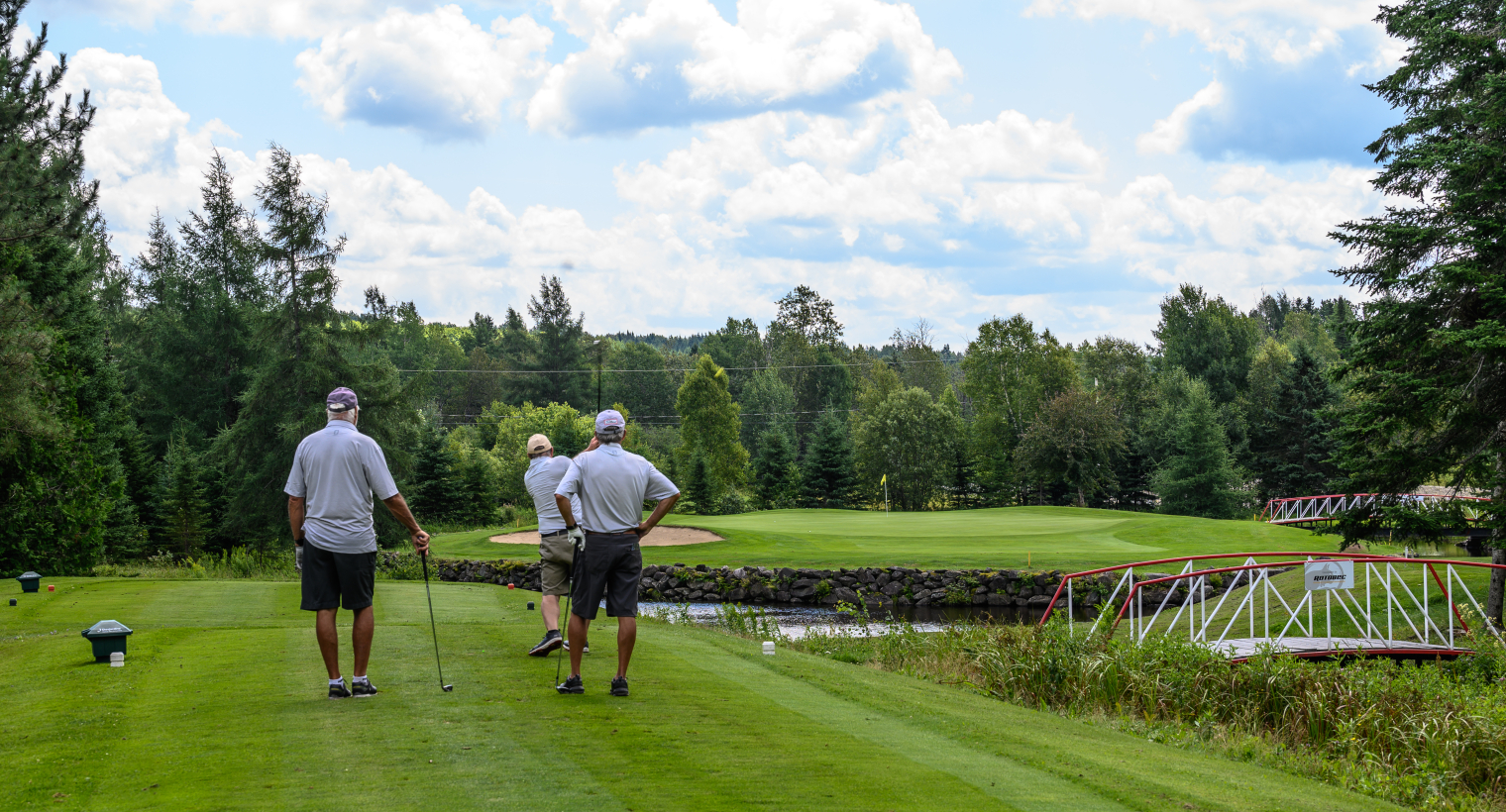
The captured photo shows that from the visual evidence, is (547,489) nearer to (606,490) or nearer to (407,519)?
(606,490)

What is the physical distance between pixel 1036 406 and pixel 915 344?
39004mm

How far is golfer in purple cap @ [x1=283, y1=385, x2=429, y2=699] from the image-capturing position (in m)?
6.83

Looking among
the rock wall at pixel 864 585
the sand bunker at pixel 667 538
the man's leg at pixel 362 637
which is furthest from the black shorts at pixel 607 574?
the sand bunker at pixel 667 538

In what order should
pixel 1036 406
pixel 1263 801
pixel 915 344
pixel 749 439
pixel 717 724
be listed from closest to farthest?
pixel 1263 801, pixel 717 724, pixel 1036 406, pixel 749 439, pixel 915 344

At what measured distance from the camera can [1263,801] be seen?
5.97 m

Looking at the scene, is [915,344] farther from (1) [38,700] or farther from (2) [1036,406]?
(1) [38,700]

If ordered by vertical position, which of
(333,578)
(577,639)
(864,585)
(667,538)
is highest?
(333,578)

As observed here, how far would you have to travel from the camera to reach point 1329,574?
46.5 ft

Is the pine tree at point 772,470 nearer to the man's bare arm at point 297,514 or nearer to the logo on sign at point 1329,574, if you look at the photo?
the logo on sign at point 1329,574

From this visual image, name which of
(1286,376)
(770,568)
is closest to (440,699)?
(770,568)

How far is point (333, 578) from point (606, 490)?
1.85 m

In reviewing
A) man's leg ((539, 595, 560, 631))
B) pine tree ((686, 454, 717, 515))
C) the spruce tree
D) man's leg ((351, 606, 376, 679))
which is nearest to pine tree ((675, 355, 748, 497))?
pine tree ((686, 454, 717, 515))

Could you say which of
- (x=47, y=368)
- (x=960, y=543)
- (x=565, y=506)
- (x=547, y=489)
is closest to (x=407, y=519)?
(x=565, y=506)

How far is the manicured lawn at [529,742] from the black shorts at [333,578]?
2.16ft
